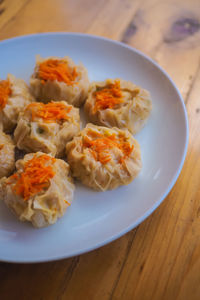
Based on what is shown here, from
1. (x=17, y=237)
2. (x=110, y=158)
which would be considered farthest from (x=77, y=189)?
(x=17, y=237)

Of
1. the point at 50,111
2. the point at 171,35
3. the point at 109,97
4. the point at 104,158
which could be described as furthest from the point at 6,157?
the point at 171,35

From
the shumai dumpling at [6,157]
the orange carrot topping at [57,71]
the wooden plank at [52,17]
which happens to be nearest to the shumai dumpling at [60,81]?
the orange carrot topping at [57,71]

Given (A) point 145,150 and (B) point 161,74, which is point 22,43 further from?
(A) point 145,150

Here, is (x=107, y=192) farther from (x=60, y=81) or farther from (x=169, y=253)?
(x=60, y=81)

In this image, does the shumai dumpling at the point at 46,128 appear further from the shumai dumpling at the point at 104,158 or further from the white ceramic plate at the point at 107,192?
the white ceramic plate at the point at 107,192

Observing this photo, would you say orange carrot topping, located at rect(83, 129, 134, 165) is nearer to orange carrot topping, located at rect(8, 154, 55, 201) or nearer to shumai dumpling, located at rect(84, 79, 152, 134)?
shumai dumpling, located at rect(84, 79, 152, 134)

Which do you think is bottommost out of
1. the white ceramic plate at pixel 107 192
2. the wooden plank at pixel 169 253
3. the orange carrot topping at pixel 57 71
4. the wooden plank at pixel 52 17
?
the wooden plank at pixel 169 253
